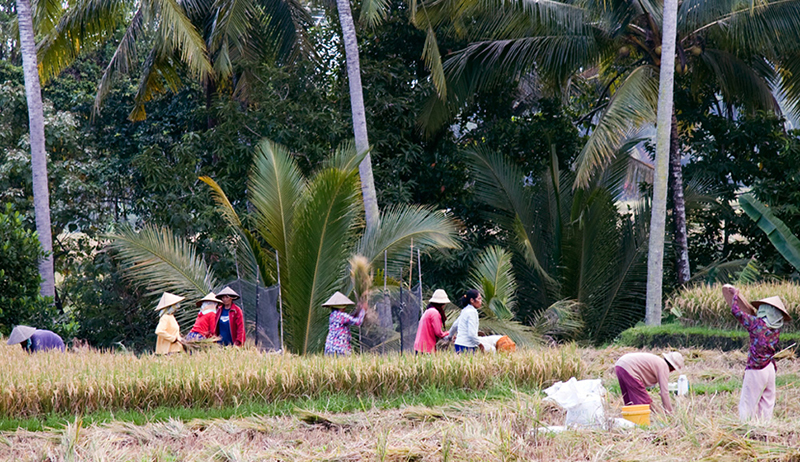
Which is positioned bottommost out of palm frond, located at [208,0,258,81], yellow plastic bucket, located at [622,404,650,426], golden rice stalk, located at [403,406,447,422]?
golden rice stalk, located at [403,406,447,422]

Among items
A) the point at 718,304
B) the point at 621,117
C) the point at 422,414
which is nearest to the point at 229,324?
the point at 422,414

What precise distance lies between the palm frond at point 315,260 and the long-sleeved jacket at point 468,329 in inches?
101

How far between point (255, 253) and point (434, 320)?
13.0ft

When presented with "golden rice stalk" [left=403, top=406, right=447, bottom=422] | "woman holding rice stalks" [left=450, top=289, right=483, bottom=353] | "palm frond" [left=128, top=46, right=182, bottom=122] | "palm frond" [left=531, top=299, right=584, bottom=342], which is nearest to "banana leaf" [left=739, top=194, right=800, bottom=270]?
"palm frond" [left=531, top=299, right=584, bottom=342]

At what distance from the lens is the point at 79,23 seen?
609 inches

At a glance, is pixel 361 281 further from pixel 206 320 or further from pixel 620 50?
pixel 620 50

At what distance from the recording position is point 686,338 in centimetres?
1295

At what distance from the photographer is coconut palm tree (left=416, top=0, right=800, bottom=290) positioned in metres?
15.4

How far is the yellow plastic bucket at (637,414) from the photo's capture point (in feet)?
22.6

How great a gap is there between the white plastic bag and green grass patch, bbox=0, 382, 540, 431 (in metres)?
0.42

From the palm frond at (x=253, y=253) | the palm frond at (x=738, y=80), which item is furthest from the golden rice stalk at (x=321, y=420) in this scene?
the palm frond at (x=738, y=80)

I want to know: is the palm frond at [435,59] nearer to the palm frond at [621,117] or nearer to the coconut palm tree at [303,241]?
the palm frond at [621,117]

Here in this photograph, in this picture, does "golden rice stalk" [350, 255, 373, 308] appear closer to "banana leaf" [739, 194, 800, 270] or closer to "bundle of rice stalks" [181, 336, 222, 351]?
"bundle of rice stalks" [181, 336, 222, 351]

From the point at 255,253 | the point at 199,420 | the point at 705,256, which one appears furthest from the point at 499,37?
the point at 199,420
